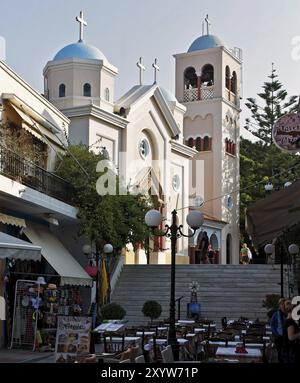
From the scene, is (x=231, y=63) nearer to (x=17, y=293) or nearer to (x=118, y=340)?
(x=17, y=293)

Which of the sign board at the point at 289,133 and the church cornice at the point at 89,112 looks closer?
the sign board at the point at 289,133

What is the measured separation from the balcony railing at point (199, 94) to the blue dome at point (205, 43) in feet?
9.68

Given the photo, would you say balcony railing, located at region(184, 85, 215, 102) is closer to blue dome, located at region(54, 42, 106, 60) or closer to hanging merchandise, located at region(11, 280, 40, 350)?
blue dome, located at region(54, 42, 106, 60)

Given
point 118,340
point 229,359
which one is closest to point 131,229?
point 118,340

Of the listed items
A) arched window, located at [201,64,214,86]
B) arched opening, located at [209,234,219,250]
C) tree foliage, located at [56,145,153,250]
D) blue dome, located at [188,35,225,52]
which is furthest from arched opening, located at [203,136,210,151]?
tree foliage, located at [56,145,153,250]

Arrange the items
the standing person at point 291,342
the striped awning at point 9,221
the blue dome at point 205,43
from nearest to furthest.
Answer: the standing person at point 291,342 → the striped awning at point 9,221 → the blue dome at point 205,43

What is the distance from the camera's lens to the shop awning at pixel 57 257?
66.5 feet

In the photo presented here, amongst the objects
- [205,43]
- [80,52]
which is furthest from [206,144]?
[80,52]

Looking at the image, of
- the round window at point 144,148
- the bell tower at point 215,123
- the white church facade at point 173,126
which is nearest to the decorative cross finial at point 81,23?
the white church facade at point 173,126

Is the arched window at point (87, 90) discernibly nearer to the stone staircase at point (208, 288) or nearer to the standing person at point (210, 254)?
the stone staircase at point (208, 288)

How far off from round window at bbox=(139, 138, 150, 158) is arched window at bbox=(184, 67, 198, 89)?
12.6 m

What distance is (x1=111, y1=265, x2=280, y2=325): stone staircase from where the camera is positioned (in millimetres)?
24344

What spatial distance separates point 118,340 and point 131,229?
40.3 feet
